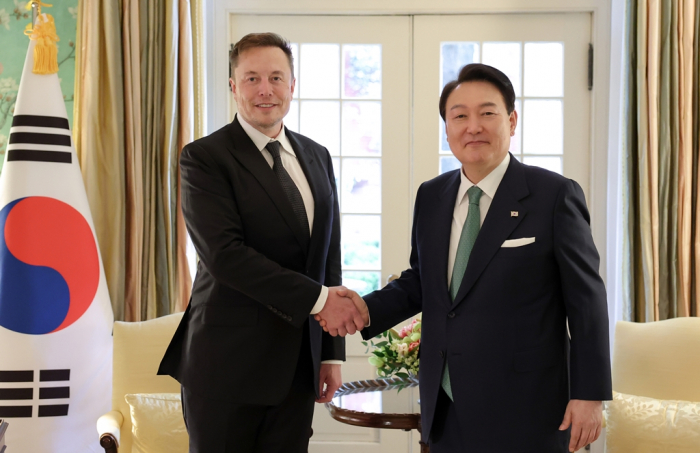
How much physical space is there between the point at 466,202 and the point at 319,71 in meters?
1.86

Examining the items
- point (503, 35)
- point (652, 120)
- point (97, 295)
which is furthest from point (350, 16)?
point (97, 295)

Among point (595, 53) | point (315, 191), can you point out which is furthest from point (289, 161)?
Answer: point (595, 53)

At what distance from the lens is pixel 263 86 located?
179cm

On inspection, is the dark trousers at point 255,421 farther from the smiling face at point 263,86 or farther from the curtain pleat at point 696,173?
the curtain pleat at point 696,173

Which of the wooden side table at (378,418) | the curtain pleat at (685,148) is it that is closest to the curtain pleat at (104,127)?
the wooden side table at (378,418)

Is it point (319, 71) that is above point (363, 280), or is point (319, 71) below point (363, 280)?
above

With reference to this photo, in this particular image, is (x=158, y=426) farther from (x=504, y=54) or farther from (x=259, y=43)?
(x=504, y=54)

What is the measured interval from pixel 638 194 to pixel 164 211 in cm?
227

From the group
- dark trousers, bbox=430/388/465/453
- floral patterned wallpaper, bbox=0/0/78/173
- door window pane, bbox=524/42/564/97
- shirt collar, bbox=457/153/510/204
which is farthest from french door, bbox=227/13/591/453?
dark trousers, bbox=430/388/465/453

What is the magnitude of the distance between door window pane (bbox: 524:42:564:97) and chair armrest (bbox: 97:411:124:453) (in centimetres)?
249

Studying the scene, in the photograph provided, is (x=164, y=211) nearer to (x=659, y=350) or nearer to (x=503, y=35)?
(x=503, y=35)

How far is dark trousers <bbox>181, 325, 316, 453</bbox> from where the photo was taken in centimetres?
167

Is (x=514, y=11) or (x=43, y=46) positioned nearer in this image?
(x=43, y=46)

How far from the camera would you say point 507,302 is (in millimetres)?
1586
